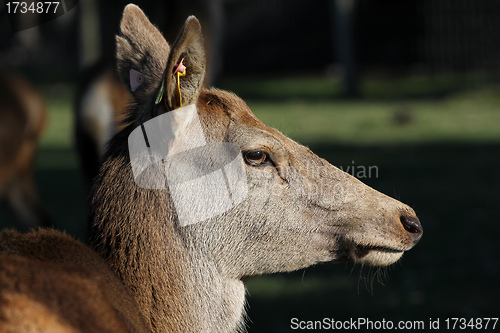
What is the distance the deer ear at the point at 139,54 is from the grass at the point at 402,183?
886 millimetres

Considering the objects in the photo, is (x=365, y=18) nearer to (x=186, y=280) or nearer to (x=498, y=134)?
(x=498, y=134)

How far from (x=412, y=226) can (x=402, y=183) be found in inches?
280

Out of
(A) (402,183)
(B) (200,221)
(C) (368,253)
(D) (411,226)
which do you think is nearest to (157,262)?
(B) (200,221)

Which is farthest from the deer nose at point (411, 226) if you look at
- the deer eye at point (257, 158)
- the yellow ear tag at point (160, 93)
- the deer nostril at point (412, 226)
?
the yellow ear tag at point (160, 93)

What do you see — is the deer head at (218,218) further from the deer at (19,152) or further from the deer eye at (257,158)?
the deer at (19,152)

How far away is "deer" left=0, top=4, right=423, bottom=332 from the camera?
9.41ft

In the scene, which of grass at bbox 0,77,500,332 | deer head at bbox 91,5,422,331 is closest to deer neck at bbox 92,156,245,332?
deer head at bbox 91,5,422,331

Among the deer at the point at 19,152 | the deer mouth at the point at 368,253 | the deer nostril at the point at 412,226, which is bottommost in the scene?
the deer at the point at 19,152

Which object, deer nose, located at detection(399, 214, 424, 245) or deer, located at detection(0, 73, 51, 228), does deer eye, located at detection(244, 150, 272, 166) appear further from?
deer, located at detection(0, 73, 51, 228)

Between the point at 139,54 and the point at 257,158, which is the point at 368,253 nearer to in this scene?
the point at 257,158

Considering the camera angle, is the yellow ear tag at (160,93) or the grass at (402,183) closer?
the yellow ear tag at (160,93)

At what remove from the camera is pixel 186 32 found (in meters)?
2.72

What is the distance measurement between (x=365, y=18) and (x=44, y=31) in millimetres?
11912

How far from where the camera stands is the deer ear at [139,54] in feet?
10.7
